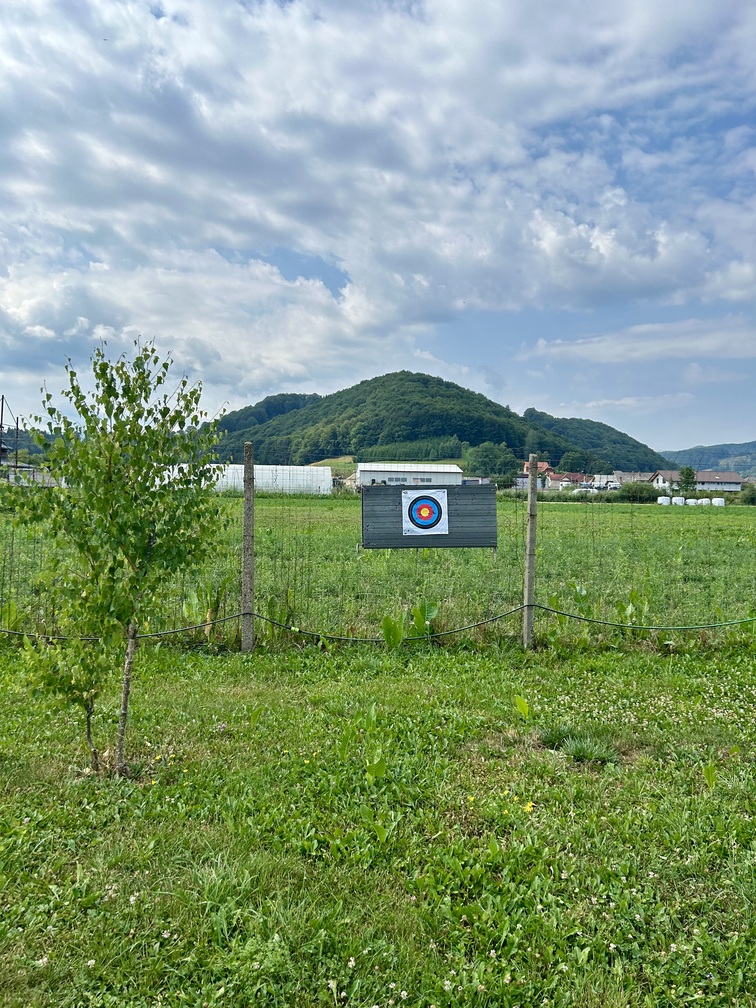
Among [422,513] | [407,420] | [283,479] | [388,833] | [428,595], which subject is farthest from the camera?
[407,420]

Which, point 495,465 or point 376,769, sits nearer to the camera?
point 376,769

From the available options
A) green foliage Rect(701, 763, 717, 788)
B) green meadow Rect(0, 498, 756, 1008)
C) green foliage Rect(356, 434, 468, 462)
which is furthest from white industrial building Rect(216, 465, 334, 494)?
green foliage Rect(701, 763, 717, 788)

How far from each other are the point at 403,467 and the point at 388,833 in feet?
26.6

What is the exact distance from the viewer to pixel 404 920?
8.61 ft

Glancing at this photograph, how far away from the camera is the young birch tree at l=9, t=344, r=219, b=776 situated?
3562 millimetres

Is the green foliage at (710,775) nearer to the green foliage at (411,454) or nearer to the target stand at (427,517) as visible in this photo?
the target stand at (427,517)

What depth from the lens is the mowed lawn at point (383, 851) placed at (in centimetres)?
235

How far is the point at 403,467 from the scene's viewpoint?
35.9ft

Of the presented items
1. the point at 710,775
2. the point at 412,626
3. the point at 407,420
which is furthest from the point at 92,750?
the point at 407,420

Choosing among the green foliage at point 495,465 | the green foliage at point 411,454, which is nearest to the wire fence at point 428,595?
the green foliage at point 495,465

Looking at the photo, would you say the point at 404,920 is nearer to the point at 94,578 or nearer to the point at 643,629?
the point at 94,578

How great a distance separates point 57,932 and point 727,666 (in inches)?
241

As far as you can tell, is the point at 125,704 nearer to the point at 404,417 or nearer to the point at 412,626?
the point at 412,626

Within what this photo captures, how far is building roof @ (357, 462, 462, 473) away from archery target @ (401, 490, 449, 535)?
205 cm
